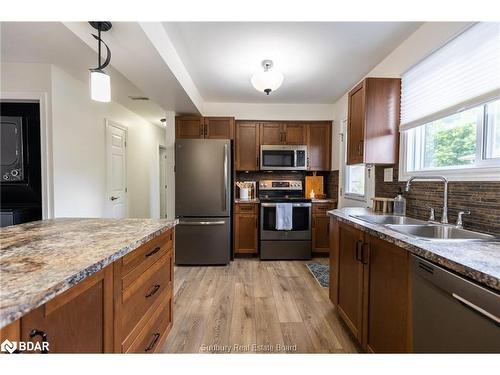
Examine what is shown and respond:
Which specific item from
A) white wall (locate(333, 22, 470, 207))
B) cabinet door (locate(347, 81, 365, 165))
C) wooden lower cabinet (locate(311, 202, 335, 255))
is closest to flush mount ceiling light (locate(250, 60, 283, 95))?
cabinet door (locate(347, 81, 365, 165))

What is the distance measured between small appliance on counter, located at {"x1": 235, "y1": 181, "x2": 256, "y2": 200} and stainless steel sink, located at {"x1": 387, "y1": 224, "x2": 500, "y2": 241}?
98.7 inches

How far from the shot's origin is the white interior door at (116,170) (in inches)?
135

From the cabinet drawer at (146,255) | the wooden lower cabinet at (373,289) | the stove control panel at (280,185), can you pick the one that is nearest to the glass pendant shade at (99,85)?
the cabinet drawer at (146,255)

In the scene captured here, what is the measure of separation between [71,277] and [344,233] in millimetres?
1690

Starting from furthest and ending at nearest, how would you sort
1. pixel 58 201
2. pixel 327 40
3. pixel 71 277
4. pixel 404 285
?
pixel 58 201
pixel 327 40
pixel 404 285
pixel 71 277

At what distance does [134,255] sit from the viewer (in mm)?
1109

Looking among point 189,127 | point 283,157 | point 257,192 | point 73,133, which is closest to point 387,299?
point 283,157

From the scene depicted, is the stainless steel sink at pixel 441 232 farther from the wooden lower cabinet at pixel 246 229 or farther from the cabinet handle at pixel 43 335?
the wooden lower cabinet at pixel 246 229

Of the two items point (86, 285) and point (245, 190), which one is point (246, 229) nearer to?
point (245, 190)

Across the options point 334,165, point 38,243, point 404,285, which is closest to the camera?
point 38,243

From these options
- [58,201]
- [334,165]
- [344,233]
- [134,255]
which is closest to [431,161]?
[344,233]

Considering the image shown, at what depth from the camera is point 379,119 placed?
2.11 meters
